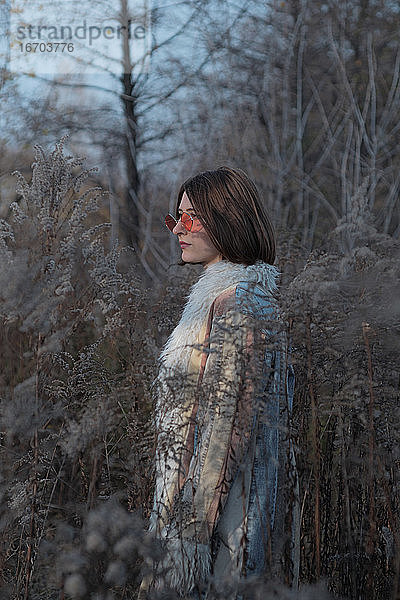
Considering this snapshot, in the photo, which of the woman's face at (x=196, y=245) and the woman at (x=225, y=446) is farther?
the woman's face at (x=196, y=245)

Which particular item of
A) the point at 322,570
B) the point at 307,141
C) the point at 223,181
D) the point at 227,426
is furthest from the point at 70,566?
the point at 307,141

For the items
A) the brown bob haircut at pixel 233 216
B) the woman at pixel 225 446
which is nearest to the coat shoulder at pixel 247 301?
the woman at pixel 225 446

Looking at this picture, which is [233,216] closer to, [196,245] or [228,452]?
[196,245]

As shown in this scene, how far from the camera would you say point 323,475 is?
6.93 ft

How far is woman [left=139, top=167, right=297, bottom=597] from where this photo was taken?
58.2 inches

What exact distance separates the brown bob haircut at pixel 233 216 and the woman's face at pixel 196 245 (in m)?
0.03

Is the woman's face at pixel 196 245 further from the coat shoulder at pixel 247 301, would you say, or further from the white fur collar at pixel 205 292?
the coat shoulder at pixel 247 301

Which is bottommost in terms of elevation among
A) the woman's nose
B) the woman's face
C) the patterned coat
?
the patterned coat

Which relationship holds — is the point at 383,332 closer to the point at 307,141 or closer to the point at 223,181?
the point at 223,181

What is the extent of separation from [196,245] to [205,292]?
18 centimetres

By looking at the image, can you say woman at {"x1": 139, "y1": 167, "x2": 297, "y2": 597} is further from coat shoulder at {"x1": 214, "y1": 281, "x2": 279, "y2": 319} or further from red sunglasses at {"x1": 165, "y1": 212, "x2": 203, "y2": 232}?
red sunglasses at {"x1": 165, "y1": 212, "x2": 203, "y2": 232}

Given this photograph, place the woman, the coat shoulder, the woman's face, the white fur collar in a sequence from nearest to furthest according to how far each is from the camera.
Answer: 1. the woman
2. the coat shoulder
3. the white fur collar
4. the woman's face

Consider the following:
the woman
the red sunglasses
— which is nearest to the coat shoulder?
the woman

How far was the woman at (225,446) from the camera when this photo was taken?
1.48m
